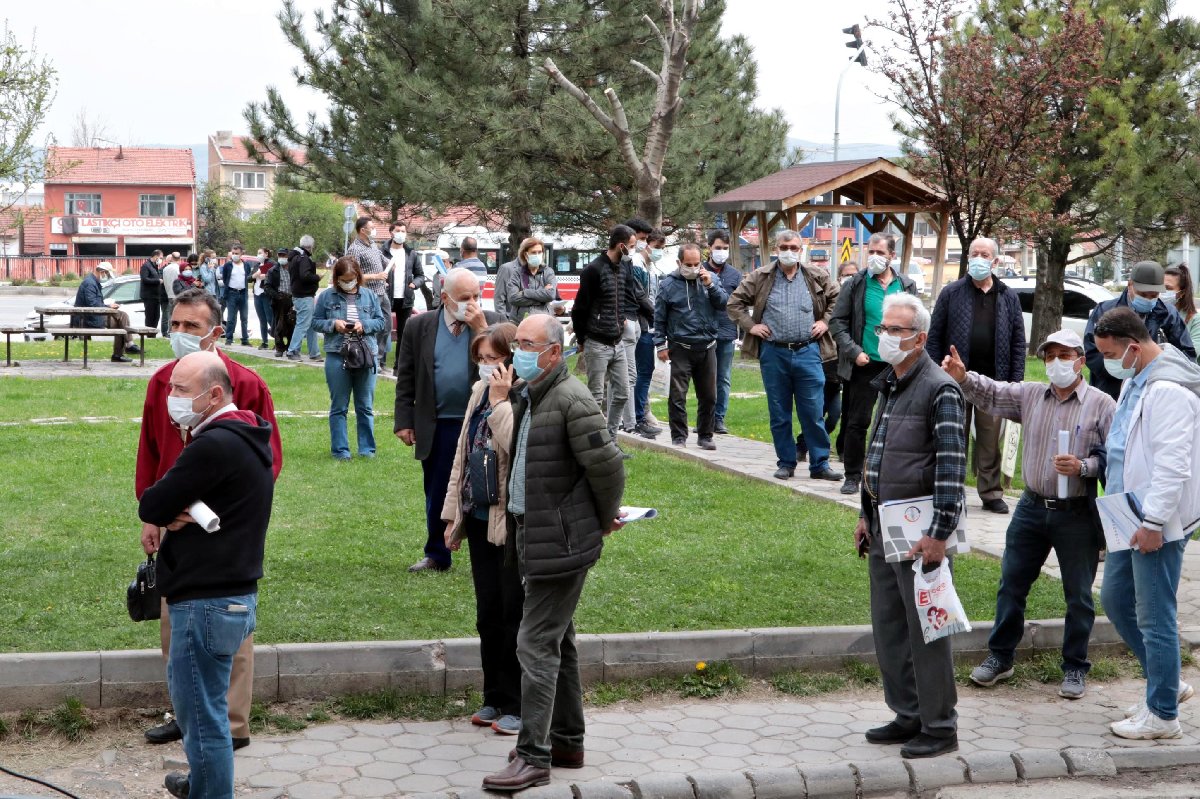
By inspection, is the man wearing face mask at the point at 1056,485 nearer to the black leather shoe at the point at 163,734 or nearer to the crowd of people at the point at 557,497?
the crowd of people at the point at 557,497

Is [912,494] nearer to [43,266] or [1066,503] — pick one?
[1066,503]

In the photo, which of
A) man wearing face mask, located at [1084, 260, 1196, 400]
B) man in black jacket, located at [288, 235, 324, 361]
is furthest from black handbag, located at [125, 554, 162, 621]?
man in black jacket, located at [288, 235, 324, 361]

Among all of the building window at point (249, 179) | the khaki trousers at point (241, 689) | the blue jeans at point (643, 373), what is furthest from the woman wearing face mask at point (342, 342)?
the building window at point (249, 179)

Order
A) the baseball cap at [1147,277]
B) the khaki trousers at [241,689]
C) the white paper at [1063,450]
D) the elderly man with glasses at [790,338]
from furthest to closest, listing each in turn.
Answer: the elderly man with glasses at [790,338] → the baseball cap at [1147,277] → the white paper at [1063,450] → the khaki trousers at [241,689]

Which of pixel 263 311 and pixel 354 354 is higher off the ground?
pixel 263 311

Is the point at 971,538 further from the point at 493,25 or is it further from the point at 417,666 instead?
the point at 493,25

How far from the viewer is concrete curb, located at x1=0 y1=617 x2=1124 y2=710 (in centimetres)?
614

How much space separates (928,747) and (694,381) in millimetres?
7319

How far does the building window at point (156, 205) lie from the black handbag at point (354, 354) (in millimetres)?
78412

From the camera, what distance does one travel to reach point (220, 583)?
469 cm

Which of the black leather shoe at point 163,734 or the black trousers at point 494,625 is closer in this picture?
the black leather shoe at point 163,734

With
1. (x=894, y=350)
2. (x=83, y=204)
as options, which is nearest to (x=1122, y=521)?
(x=894, y=350)

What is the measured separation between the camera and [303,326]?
21.7m

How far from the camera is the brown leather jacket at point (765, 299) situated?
11.4m
